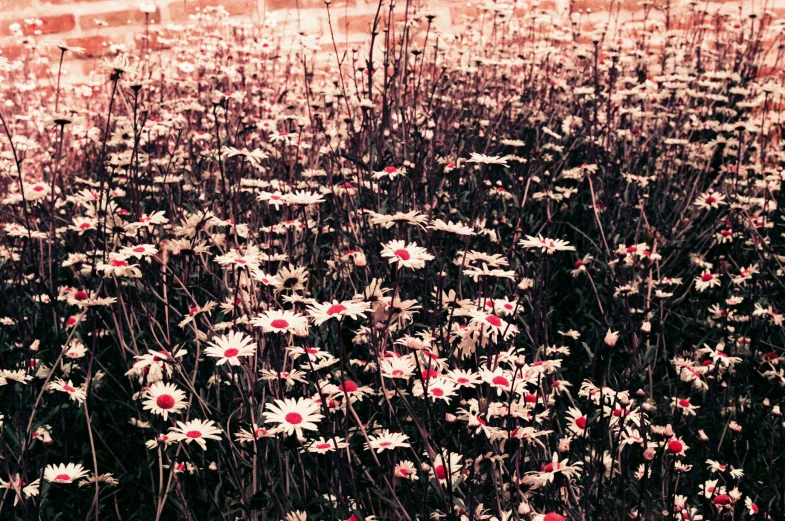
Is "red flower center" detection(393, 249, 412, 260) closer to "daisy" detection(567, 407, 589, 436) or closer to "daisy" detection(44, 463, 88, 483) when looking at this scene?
"daisy" detection(567, 407, 589, 436)

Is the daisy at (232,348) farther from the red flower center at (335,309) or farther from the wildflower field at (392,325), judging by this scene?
the red flower center at (335,309)

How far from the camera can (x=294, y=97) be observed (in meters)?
4.05

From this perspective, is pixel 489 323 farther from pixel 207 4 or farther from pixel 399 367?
pixel 207 4

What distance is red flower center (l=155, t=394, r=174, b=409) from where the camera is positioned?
1.57m

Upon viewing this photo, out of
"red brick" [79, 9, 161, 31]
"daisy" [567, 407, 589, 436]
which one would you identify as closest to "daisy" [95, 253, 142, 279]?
"daisy" [567, 407, 589, 436]

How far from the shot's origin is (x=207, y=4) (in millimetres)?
5797

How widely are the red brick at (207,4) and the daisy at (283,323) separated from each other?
4.90 m

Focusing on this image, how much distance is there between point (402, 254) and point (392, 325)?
0.32 m

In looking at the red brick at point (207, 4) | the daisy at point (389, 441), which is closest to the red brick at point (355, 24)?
the red brick at point (207, 4)

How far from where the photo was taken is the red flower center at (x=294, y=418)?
1.34 m

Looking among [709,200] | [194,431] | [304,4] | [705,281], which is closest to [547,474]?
[194,431]

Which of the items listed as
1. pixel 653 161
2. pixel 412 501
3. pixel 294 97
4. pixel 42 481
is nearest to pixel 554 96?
pixel 653 161

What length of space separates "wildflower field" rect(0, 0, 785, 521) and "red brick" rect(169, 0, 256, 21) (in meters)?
1.30

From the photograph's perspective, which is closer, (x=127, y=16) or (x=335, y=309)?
(x=335, y=309)
